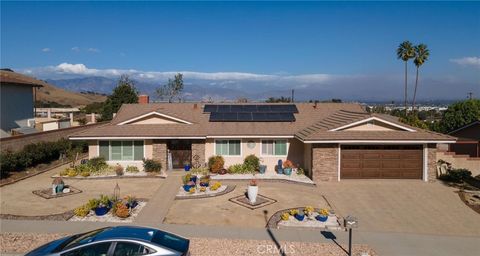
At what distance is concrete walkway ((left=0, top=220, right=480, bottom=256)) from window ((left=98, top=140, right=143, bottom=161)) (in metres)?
9.96

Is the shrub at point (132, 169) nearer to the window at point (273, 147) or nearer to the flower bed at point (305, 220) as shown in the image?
the window at point (273, 147)

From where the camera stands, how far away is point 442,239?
13.4 metres

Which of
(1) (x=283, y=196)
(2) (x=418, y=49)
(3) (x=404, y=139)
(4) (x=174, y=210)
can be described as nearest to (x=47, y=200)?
(4) (x=174, y=210)

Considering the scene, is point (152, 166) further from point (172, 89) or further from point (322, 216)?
point (172, 89)

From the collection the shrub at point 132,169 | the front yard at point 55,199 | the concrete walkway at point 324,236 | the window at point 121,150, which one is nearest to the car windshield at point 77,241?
the concrete walkway at point 324,236

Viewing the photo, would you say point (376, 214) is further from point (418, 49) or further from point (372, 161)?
point (418, 49)

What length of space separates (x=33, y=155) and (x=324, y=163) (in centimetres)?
1906

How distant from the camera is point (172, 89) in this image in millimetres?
73062

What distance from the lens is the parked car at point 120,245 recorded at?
29.7ft

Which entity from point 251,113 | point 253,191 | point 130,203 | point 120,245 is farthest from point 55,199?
point 251,113

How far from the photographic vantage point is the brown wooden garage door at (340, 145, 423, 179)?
73.4 feet

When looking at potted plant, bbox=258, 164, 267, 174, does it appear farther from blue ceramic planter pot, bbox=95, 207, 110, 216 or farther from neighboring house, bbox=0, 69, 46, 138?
neighboring house, bbox=0, 69, 46, 138

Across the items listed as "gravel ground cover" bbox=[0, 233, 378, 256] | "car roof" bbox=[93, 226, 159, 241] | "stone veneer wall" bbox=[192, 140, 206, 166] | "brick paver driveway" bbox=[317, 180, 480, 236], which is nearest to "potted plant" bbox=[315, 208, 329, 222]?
"brick paver driveway" bbox=[317, 180, 480, 236]

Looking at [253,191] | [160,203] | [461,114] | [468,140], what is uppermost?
[461,114]
